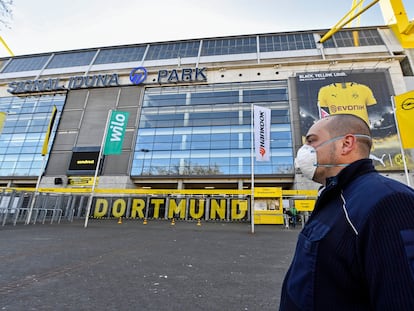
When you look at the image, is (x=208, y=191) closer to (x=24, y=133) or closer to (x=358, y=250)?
(x=358, y=250)

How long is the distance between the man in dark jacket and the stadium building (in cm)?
2283

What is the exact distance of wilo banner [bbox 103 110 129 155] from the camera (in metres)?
12.3

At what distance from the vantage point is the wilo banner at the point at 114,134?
40.4ft

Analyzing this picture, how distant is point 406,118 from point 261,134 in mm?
6230

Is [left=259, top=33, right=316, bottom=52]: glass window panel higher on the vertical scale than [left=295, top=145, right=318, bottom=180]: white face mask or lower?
higher

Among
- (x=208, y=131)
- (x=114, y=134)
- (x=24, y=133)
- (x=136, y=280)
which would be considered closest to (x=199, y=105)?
(x=208, y=131)

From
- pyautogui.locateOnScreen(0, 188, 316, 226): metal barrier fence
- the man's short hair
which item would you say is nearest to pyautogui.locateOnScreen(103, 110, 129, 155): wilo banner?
pyautogui.locateOnScreen(0, 188, 316, 226): metal barrier fence

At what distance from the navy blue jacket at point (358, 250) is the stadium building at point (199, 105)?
903 inches

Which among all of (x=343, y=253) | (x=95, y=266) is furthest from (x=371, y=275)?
(x=95, y=266)

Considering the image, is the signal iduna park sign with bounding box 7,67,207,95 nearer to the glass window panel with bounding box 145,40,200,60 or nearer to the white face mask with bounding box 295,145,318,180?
the glass window panel with bounding box 145,40,200,60

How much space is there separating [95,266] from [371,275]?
478 cm

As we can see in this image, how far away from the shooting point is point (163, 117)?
28.4 m

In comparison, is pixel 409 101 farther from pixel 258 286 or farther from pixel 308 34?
pixel 308 34

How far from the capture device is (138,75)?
31.1 metres
